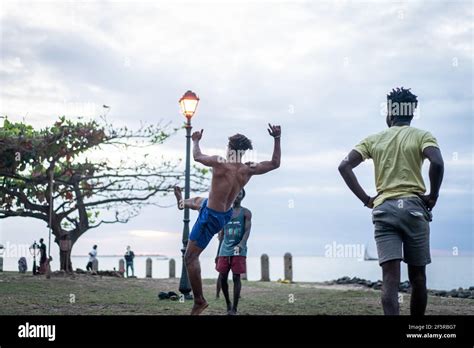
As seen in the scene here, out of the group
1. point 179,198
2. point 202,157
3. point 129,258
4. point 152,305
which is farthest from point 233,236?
point 129,258

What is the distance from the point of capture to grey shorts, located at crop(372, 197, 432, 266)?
4.90 m

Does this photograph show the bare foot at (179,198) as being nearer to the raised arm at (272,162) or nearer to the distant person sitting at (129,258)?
the raised arm at (272,162)

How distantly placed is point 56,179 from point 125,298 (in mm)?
10360

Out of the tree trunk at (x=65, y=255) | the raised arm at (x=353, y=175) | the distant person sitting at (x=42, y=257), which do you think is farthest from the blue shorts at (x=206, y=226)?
the distant person sitting at (x=42, y=257)

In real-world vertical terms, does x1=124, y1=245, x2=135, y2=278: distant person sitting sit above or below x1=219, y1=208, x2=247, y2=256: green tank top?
below

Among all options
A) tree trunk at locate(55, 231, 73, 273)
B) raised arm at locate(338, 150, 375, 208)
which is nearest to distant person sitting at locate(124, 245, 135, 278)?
tree trunk at locate(55, 231, 73, 273)

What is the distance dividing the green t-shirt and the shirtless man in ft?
6.41

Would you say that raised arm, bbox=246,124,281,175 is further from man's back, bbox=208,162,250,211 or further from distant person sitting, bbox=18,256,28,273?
distant person sitting, bbox=18,256,28,273

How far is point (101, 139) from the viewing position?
21.1 metres

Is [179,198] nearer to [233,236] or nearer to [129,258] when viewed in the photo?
[233,236]

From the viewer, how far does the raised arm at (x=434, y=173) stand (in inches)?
195

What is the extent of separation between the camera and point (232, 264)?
951cm
